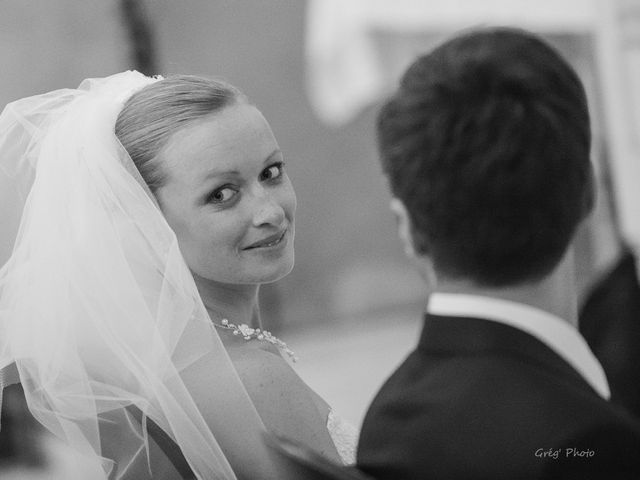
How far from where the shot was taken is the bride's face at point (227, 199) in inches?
74.7

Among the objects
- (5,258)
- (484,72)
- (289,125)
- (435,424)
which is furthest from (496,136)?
(289,125)

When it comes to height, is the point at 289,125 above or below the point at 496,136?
below

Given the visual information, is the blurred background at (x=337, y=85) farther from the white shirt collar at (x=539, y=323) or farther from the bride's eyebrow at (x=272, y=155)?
the white shirt collar at (x=539, y=323)

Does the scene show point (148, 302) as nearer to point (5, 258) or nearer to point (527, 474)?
point (5, 258)

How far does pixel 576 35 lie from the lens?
570 centimetres

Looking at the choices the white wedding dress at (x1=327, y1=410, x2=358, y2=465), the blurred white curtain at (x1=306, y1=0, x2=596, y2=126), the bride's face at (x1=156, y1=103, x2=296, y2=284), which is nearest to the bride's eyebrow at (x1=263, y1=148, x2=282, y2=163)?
the bride's face at (x1=156, y1=103, x2=296, y2=284)

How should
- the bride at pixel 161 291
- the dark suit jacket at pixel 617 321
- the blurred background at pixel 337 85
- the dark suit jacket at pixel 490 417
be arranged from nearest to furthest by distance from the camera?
the dark suit jacket at pixel 490 417 → the dark suit jacket at pixel 617 321 → the bride at pixel 161 291 → the blurred background at pixel 337 85

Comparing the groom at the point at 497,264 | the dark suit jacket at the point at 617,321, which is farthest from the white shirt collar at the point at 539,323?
the dark suit jacket at the point at 617,321

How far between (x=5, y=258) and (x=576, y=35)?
14.3ft

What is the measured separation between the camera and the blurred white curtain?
5078 millimetres

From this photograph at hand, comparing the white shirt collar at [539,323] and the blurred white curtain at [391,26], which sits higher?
the white shirt collar at [539,323]

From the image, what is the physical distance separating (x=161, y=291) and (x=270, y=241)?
0.24 metres

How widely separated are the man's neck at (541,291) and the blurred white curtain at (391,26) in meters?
3.89

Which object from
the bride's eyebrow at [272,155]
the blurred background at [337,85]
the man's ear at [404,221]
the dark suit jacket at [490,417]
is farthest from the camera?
the blurred background at [337,85]
